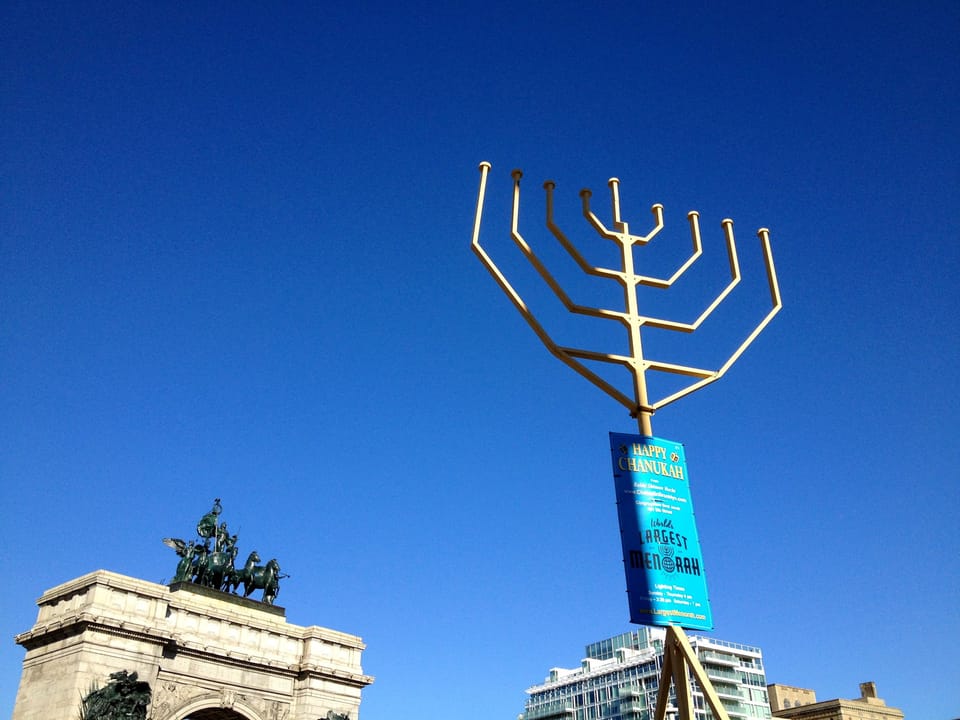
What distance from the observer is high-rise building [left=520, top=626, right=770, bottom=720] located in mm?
68750

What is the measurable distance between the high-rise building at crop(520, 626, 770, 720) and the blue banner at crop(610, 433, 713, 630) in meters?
61.8

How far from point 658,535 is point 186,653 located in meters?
24.8

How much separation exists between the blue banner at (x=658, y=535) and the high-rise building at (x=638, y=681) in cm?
6181

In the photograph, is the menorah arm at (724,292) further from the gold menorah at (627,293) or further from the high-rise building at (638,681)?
the high-rise building at (638,681)

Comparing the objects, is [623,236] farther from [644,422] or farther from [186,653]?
[186,653]

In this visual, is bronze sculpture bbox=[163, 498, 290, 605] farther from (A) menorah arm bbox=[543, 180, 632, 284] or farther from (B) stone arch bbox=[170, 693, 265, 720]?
(A) menorah arm bbox=[543, 180, 632, 284]

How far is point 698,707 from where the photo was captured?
66688 millimetres

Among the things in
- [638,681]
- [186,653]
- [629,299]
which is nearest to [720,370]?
[629,299]

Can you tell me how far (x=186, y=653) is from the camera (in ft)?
94.0

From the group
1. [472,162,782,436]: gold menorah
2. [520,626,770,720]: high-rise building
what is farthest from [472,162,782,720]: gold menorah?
[520,626,770,720]: high-rise building

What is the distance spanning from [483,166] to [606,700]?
230 ft

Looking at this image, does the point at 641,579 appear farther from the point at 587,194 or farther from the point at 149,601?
the point at 149,601

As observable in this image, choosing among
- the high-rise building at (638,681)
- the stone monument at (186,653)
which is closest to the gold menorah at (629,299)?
the stone monument at (186,653)

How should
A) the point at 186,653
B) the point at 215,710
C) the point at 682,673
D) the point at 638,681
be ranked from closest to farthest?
the point at 682,673 → the point at 186,653 → the point at 215,710 → the point at 638,681
